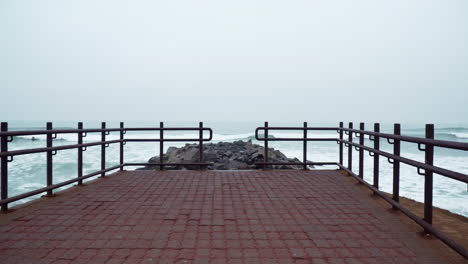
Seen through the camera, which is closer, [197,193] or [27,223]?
[27,223]

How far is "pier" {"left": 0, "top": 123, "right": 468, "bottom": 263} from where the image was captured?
3.00m

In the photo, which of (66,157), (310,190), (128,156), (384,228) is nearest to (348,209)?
(384,228)

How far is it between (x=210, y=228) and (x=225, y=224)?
0.22 meters

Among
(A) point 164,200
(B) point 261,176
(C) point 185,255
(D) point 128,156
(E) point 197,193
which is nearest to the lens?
(C) point 185,255

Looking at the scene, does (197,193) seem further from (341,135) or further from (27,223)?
(341,135)

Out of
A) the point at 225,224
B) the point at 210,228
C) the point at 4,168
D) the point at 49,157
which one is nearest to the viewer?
the point at 210,228

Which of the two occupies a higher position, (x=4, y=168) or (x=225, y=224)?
(x=4, y=168)

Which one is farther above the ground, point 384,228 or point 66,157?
point 384,228

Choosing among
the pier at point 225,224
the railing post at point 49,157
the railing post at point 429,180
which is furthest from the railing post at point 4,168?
the railing post at point 429,180

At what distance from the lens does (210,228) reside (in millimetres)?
3746

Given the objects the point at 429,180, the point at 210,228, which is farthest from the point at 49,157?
the point at 429,180

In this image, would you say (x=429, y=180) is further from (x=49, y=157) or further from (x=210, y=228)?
(x=49, y=157)

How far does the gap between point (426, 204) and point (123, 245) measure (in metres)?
3.00

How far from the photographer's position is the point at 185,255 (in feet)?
9.77
